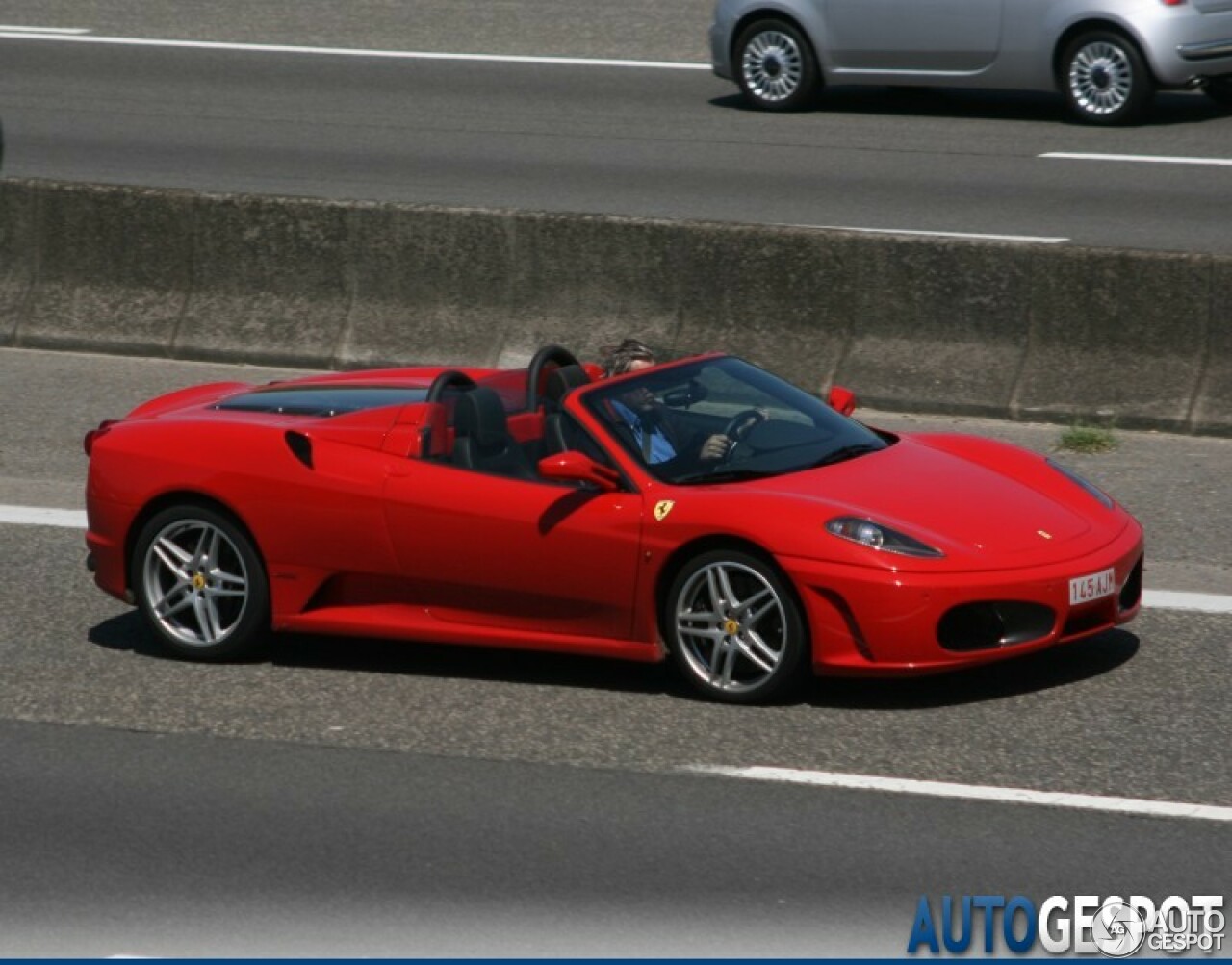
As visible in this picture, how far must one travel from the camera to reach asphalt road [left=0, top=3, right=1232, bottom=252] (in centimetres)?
1614

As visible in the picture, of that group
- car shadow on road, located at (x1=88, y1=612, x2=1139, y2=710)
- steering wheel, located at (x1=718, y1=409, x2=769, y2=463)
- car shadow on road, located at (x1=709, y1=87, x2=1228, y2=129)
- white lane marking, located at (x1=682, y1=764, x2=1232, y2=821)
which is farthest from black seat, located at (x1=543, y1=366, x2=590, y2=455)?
car shadow on road, located at (x1=709, y1=87, x2=1228, y2=129)

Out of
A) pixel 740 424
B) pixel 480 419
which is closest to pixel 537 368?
pixel 480 419

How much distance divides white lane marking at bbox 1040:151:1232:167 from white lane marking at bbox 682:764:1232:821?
11.7m

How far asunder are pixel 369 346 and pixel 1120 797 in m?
7.35

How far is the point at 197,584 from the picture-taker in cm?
817

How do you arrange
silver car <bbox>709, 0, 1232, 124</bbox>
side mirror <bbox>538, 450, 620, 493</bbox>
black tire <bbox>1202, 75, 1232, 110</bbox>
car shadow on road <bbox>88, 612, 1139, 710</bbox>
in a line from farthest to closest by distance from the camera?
black tire <bbox>1202, 75, 1232, 110</bbox> < silver car <bbox>709, 0, 1232, 124</bbox> < car shadow on road <bbox>88, 612, 1139, 710</bbox> < side mirror <bbox>538, 450, 620, 493</bbox>

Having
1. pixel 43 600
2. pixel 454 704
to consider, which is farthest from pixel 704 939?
pixel 43 600

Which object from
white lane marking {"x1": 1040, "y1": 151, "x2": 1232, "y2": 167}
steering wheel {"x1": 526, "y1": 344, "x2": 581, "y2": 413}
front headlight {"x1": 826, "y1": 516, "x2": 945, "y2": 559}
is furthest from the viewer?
white lane marking {"x1": 1040, "y1": 151, "x2": 1232, "y2": 167}

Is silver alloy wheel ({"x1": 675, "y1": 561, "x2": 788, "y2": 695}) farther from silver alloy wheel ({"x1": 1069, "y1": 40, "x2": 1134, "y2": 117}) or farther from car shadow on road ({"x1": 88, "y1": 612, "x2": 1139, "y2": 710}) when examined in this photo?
silver alloy wheel ({"x1": 1069, "y1": 40, "x2": 1134, "y2": 117})

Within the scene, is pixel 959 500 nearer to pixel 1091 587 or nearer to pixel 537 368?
pixel 1091 587

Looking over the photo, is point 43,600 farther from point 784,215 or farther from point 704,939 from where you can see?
point 784,215

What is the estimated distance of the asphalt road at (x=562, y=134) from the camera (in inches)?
635
